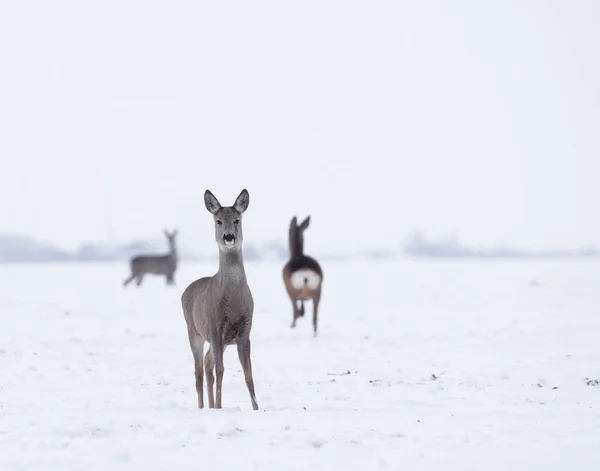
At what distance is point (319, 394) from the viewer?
9.17m

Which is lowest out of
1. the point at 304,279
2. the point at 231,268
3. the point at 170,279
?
the point at 170,279

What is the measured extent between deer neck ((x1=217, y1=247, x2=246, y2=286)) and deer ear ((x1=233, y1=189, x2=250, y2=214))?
0.41m

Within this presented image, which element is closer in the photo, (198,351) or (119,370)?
(198,351)

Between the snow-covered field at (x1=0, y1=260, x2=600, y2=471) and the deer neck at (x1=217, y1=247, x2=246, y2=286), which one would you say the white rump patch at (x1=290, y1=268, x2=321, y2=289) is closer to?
the snow-covered field at (x1=0, y1=260, x2=600, y2=471)

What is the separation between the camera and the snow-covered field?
612cm

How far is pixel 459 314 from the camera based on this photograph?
20094 mm

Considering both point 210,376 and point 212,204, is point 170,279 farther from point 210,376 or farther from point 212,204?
point 212,204

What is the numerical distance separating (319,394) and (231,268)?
7.25ft

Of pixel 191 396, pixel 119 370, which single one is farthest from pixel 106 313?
pixel 191 396

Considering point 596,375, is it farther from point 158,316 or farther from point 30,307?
point 30,307

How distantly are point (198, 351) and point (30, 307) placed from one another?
15.0 metres

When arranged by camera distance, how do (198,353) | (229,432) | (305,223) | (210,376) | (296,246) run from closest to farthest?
1. (229,432)
2. (210,376)
3. (198,353)
4. (305,223)
5. (296,246)

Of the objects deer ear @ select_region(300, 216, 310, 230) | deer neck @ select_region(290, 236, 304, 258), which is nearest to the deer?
deer ear @ select_region(300, 216, 310, 230)

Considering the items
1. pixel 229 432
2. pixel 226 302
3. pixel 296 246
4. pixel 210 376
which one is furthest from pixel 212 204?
pixel 296 246
